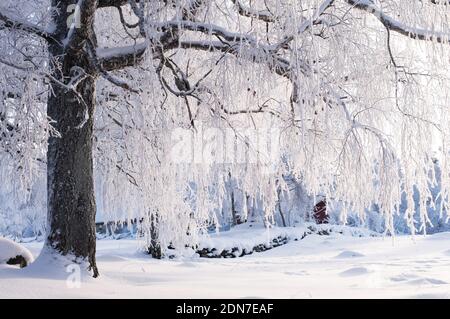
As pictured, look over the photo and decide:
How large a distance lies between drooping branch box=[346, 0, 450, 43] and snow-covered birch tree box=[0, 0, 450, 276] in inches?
0.5

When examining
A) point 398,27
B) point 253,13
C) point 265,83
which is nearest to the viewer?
point 398,27

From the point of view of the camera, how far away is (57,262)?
4672 mm

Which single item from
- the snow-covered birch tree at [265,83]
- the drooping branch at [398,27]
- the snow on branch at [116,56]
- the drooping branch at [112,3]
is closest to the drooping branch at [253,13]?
the snow-covered birch tree at [265,83]

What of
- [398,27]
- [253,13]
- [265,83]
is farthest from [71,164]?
[398,27]

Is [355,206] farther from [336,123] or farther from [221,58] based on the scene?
[221,58]

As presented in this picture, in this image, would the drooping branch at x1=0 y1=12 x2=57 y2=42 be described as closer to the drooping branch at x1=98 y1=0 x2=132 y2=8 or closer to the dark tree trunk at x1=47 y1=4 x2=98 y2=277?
the dark tree trunk at x1=47 y1=4 x2=98 y2=277

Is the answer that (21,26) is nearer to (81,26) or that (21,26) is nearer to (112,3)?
(81,26)

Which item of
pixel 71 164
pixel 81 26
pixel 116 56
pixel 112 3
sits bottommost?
pixel 71 164

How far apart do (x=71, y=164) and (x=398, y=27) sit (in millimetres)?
3392

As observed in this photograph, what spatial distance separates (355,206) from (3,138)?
4237mm

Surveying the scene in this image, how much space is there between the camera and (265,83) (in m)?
5.24

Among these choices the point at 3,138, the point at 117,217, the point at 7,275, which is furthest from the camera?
the point at 117,217
